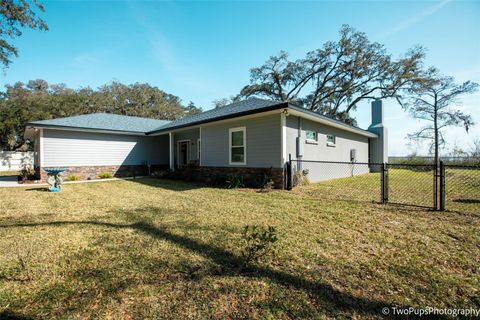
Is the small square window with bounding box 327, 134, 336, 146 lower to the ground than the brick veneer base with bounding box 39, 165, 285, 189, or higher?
higher

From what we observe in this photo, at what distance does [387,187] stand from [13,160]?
31.8 meters

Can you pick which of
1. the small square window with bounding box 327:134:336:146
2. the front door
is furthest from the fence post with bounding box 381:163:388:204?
the front door

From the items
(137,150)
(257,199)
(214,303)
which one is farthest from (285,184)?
(137,150)

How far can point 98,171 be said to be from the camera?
42.2 feet

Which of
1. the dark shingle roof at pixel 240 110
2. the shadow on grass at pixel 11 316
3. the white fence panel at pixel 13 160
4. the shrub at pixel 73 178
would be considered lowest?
the shadow on grass at pixel 11 316

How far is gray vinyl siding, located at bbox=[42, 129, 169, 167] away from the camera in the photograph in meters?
11.5

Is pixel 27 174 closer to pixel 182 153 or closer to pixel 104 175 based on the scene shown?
pixel 104 175

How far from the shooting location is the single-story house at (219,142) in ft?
27.7

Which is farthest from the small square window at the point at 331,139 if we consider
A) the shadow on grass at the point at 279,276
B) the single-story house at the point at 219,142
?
the shadow on grass at the point at 279,276

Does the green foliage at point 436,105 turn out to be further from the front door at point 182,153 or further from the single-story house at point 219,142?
the front door at point 182,153

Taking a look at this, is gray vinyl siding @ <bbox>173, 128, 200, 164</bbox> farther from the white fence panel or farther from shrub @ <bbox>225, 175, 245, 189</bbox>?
the white fence panel

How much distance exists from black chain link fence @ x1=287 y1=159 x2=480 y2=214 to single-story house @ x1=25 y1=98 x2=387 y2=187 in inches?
26.6

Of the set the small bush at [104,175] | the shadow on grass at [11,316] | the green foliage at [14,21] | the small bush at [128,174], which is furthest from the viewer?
the small bush at [128,174]

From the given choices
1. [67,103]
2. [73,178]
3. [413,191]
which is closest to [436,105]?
[413,191]
